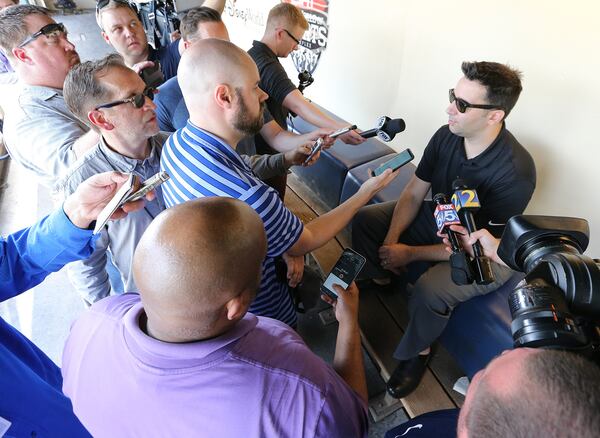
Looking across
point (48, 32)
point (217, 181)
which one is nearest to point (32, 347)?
point (217, 181)

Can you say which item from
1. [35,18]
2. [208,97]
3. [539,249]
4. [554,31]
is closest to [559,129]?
[554,31]

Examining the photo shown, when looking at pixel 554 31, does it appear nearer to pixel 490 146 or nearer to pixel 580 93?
pixel 580 93

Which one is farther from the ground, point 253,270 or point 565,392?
point 565,392

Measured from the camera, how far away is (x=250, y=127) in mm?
1354

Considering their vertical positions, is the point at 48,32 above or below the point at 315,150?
above

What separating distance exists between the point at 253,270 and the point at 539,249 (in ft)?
2.30

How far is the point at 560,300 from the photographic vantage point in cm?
67

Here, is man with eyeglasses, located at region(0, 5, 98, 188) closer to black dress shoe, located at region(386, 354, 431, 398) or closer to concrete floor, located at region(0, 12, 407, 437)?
concrete floor, located at region(0, 12, 407, 437)

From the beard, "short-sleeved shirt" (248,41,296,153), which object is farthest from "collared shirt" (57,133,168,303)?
"short-sleeved shirt" (248,41,296,153)

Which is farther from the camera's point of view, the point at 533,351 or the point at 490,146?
the point at 490,146

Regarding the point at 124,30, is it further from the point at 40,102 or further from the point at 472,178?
the point at 472,178

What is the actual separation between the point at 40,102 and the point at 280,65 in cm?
Result: 139

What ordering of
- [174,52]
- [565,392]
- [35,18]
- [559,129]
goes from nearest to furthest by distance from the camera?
[565,392], [35,18], [559,129], [174,52]

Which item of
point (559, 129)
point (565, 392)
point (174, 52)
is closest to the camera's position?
point (565, 392)
